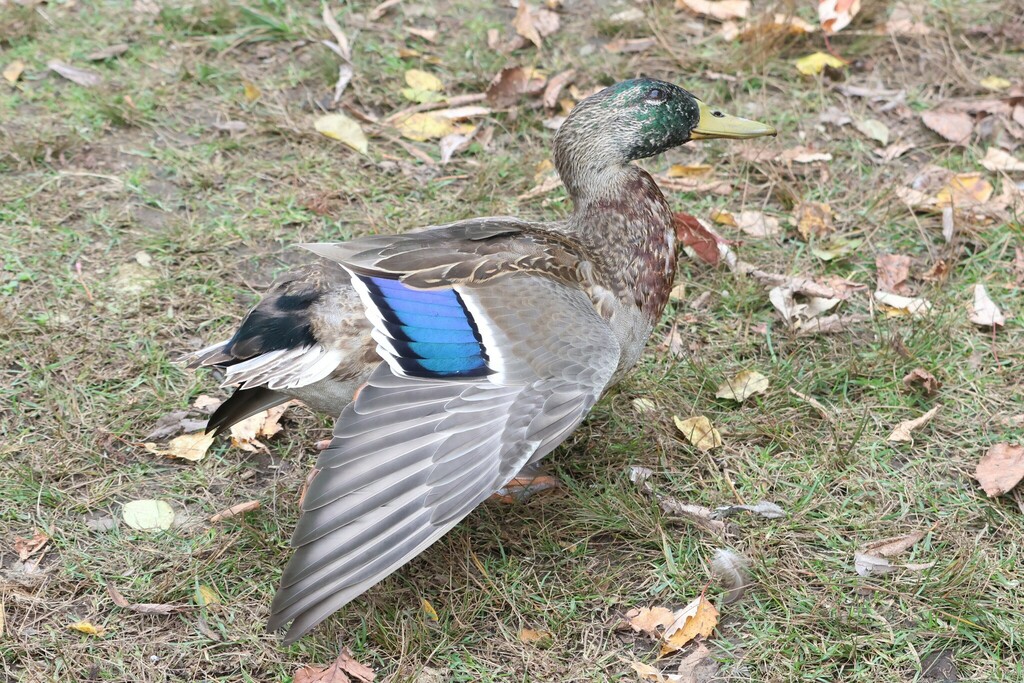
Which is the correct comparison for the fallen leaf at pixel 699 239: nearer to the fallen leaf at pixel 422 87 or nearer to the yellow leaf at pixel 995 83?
the fallen leaf at pixel 422 87

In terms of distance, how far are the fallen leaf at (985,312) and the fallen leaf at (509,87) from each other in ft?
6.75

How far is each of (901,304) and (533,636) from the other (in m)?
1.89

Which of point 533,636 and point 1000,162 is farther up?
point 1000,162

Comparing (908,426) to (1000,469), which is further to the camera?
(908,426)

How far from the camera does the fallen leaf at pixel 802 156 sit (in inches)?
177

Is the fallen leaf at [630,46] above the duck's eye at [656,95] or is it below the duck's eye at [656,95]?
below

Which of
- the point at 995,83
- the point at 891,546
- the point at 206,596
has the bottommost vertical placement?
the point at 891,546

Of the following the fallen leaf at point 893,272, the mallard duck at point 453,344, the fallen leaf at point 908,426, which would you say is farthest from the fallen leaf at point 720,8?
the fallen leaf at point 908,426

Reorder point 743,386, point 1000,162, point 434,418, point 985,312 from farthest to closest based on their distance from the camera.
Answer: point 1000,162
point 985,312
point 743,386
point 434,418

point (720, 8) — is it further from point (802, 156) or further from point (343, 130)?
point (343, 130)

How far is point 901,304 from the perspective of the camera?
3859mm

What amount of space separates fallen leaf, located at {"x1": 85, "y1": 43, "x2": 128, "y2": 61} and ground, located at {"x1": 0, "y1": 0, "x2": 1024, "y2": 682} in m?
0.06

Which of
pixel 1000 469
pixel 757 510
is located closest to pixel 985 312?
pixel 1000 469

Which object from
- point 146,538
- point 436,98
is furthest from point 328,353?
point 436,98
